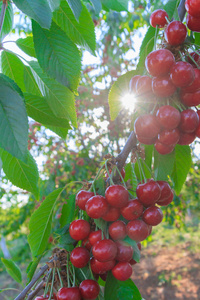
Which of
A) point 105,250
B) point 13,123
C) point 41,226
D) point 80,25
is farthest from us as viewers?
point 41,226

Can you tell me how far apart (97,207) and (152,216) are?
0.15 meters

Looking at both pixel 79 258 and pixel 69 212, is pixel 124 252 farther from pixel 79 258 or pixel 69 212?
pixel 69 212

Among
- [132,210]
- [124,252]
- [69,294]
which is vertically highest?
[132,210]

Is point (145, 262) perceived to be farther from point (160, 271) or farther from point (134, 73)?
point (134, 73)

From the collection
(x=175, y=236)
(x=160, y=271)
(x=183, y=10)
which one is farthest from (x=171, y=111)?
(x=175, y=236)

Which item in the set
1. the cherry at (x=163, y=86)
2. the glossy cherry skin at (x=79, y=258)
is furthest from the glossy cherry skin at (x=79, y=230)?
the cherry at (x=163, y=86)

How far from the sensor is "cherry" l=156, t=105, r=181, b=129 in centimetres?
56

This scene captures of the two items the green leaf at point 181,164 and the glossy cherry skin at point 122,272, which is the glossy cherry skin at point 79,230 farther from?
the green leaf at point 181,164

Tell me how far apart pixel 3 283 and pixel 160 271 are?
4.31 metres

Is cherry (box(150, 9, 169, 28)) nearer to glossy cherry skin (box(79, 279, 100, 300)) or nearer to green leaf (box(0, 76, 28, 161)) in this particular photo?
green leaf (box(0, 76, 28, 161))

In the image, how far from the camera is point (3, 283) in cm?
682

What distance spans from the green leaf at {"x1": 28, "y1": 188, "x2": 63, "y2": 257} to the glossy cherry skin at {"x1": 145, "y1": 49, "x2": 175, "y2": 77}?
51 centimetres

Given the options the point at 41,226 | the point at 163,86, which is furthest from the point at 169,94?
the point at 41,226

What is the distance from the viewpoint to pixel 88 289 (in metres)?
0.65
